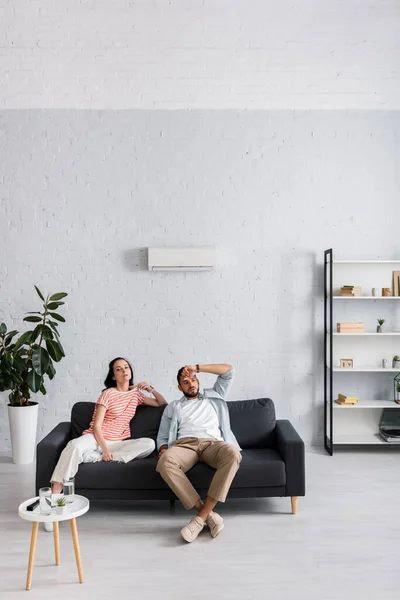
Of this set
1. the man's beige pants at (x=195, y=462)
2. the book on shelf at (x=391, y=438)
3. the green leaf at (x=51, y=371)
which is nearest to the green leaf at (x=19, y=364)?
the green leaf at (x=51, y=371)

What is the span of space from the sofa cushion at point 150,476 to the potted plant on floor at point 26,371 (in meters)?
1.61

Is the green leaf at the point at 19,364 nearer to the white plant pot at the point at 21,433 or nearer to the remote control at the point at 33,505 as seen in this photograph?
the white plant pot at the point at 21,433

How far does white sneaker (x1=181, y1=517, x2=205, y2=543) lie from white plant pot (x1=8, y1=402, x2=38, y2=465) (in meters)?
2.32

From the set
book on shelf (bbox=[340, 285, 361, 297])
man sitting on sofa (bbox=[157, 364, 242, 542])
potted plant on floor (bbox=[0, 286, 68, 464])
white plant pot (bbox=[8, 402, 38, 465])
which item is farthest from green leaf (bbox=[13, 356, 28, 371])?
book on shelf (bbox=[340, 285, 361, 297])

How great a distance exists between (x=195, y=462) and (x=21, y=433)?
2134mm

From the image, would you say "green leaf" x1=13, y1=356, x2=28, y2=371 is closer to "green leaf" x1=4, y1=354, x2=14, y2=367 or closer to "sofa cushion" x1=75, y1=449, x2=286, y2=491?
"green leaf" x1=4, y1=354, x2=14, y2=367

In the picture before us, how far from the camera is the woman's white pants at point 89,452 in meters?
4.00

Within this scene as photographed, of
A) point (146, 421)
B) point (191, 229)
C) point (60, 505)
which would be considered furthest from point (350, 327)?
point (60, 505)

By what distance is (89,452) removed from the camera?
4230mm

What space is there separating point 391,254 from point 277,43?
228 cm

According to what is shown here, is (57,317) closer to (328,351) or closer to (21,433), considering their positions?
(21,433)

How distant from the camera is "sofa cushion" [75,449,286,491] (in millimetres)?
4102

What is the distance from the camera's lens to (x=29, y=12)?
17.4 feet

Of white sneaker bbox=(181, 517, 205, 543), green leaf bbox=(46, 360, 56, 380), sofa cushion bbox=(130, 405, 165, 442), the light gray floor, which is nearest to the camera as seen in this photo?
the light gray floor
